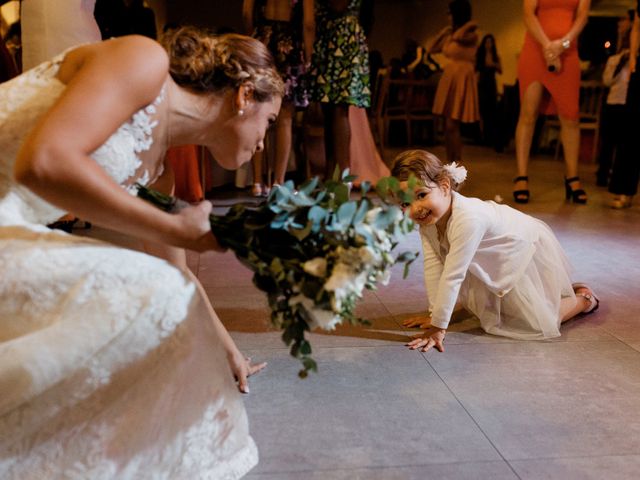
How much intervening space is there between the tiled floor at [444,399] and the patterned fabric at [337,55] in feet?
6.56

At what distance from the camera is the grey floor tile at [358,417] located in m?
1.77

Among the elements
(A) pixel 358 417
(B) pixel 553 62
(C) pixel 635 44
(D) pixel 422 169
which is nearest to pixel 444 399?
(A) pixel 358 417

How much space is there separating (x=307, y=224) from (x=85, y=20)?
7.21ft

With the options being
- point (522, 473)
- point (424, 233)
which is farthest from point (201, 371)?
point (424, 233)

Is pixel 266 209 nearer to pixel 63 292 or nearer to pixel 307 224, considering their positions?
pixel 307 224

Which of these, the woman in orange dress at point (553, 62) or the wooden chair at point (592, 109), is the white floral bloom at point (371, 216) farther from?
the wooden chair at point (592, 109)

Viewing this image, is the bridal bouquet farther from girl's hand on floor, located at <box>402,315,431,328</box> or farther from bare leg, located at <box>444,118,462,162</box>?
bare leg, located at <box>444,118,462,162</box>

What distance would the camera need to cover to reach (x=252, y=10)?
4934mm

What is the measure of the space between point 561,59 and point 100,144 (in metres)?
4.43

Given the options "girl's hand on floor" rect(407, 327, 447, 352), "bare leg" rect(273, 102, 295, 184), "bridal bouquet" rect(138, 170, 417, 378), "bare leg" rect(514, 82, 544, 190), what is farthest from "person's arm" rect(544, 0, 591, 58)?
"bridal bouquet" rect(138, 170, 417, 378)

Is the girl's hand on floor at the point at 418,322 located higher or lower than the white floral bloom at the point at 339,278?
lower

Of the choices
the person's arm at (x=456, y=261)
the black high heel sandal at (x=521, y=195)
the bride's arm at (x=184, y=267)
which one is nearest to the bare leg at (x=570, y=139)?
the black high heel sandal at (x=521, y=195)

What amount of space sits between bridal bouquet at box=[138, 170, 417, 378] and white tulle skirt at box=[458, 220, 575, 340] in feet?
4.31

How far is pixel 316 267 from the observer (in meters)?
1.34
